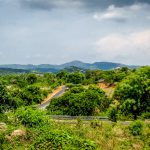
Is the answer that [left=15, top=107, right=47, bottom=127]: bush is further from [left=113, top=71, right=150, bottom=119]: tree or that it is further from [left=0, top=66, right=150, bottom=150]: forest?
[left=113, top=71, right=150, bottom=119]: tree

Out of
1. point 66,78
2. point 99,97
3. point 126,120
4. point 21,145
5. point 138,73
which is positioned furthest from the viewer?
point 66,78

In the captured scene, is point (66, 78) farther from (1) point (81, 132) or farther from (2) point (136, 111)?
A: (1) point (81, 132)

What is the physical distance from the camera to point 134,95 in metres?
50.1

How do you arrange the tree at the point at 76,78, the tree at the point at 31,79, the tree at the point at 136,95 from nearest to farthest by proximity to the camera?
the tree at the point at 136,95 → the tree at the point at 76,78 → the tree at the point at 31,79

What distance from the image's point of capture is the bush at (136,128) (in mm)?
42094

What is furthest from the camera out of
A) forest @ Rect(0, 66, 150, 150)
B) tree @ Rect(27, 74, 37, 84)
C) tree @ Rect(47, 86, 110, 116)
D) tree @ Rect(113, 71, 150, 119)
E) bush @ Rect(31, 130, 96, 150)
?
tree @ Rect(27, 74, 37, 84)

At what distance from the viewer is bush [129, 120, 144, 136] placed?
1657 inches

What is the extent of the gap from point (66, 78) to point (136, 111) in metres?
95.7

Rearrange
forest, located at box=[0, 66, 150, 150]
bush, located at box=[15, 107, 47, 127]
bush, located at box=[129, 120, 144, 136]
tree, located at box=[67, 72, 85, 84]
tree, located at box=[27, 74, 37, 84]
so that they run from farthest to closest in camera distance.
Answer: tree, located at box=[27, 74, 37, 84], tree, located at box=[67, 72, 85, 84], bush, located at box=[129, 120, 144, 136], bush, located at box=[15, 107, 47, 127], forest, located at box=[0, 66, 150, 150]

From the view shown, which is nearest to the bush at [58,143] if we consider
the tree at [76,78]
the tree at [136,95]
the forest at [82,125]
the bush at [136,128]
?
the forest at [82,125]

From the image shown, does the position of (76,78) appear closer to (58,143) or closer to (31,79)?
(31,79)

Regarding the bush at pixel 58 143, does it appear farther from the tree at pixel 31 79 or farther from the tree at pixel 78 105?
the tree at pixel 31 79

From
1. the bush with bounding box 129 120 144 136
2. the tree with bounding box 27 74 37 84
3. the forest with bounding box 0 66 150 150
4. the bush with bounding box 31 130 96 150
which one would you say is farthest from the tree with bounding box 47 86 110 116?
the tree with bounding box 27 74 37 84

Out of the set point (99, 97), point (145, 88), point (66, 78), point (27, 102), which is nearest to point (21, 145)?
point (145, 88)
